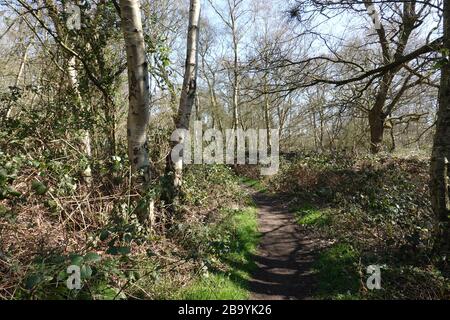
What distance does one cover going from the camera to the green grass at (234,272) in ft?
14.1

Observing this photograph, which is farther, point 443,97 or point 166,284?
point 443,97

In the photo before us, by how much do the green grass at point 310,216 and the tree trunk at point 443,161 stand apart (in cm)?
300

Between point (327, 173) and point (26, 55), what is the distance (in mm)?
10586

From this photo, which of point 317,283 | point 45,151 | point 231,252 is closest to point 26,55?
point 45,151

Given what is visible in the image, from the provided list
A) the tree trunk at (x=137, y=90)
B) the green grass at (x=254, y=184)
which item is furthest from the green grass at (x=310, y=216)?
the tree trunk at (x=137, y=90)

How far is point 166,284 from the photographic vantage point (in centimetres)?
423

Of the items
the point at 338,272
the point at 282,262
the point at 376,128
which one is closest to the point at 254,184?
the point at 376,128

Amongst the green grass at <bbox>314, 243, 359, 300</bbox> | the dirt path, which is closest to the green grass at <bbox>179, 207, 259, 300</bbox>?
the dirt path

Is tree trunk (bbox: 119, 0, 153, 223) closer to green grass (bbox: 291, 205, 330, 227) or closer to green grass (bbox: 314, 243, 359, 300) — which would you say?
green grass (bbox: 314, 243, 359, 300)

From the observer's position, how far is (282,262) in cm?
616

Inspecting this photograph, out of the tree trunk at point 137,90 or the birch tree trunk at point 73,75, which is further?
the birch tree trunk at point 73,75

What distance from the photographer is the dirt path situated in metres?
4.97

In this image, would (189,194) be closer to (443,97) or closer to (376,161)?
(443,97)

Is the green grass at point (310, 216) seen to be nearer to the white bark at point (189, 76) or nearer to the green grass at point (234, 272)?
the green grass at point (234, 272)
